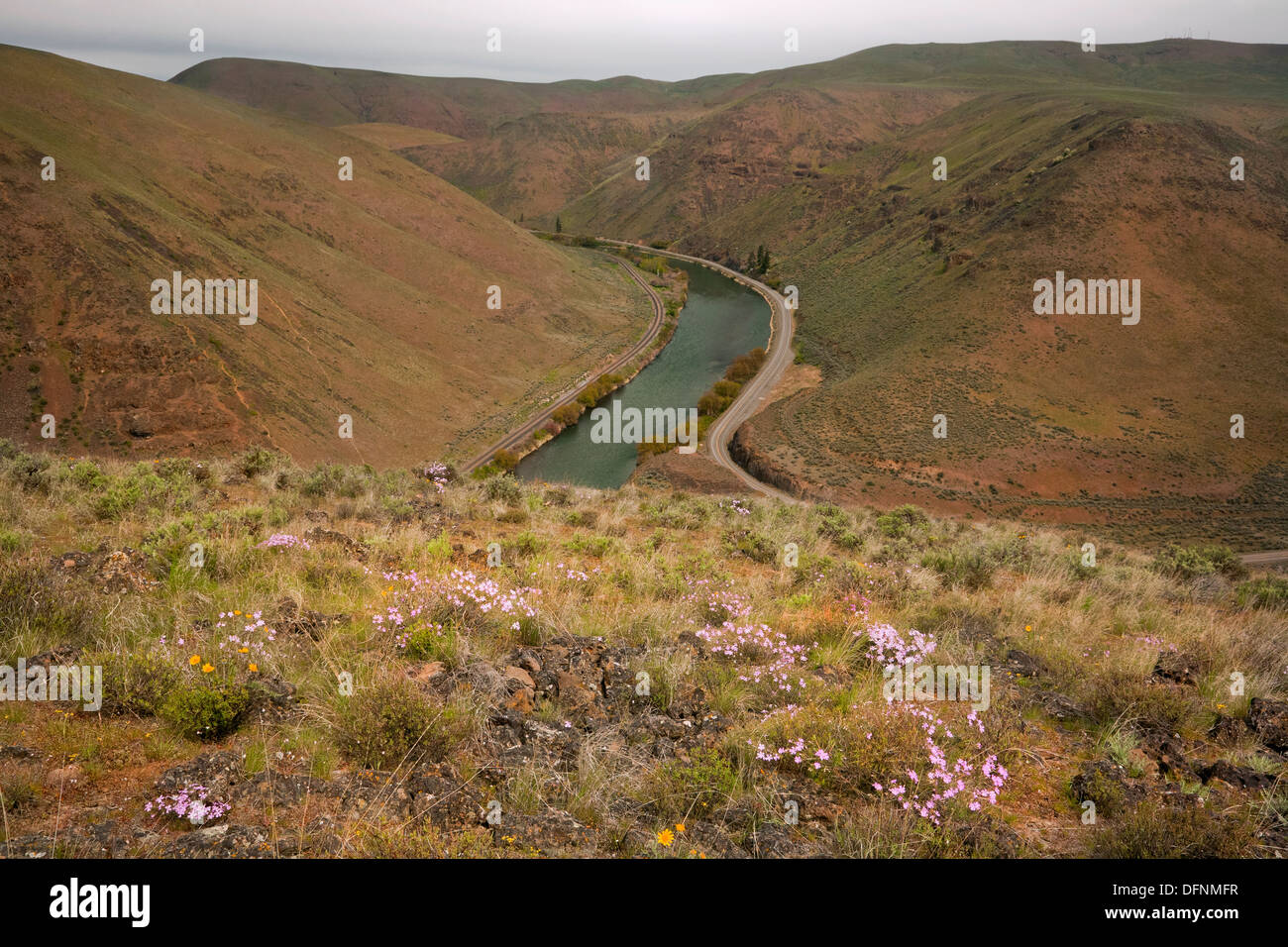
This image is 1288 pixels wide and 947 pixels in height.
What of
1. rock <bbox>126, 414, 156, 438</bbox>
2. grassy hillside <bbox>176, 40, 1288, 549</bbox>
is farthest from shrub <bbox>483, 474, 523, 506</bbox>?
grassy hillside <bbox>176, 40, 1288, 549</bbox>

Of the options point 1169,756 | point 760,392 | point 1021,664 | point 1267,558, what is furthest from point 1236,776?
point 760,392

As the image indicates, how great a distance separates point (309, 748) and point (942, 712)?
13.6ft

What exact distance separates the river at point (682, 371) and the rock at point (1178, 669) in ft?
76.0

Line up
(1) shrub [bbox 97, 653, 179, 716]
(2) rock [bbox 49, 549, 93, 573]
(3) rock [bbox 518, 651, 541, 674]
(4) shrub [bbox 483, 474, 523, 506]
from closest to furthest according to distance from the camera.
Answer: (1) shrub [bbox 97, 653, 179, 716] → (3) rock [bbox 518, 651, 541, 674] → (2) rock [bbox 49, 549, 93, 573] → (4) shrub [bbox 483, 474, 523, 506]

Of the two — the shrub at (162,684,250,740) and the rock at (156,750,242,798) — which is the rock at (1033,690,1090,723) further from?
the shrub at (162,684,250,740)

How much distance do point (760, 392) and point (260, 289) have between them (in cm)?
3880

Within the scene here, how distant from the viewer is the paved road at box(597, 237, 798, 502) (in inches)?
1803

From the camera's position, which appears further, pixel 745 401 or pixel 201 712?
pixel 745 401

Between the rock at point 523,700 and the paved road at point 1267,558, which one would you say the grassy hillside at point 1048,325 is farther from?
the rock at point 523,700

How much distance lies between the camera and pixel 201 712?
157 inches

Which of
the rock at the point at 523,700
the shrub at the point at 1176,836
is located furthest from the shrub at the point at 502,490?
the shrub at the point at 1176,836

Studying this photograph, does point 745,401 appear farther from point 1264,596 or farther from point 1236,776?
point 1236,776

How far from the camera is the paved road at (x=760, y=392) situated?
45.8 meters

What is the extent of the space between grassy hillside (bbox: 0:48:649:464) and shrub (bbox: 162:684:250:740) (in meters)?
33.6
